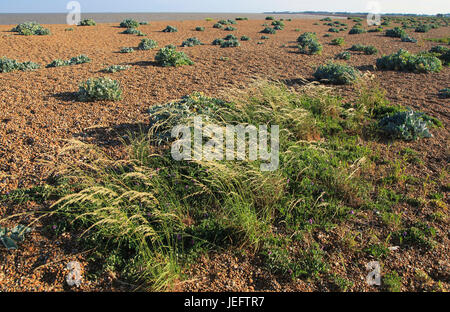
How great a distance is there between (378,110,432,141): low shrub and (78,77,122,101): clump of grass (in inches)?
237

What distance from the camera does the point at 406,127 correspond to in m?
5.32

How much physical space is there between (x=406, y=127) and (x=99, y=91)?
662 centimetres

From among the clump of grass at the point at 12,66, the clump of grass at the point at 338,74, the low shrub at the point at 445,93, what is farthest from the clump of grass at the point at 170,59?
the low shrub at the point at 445,93

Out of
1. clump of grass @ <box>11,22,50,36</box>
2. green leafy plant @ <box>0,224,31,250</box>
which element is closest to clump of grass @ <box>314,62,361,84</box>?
green leafy plant @ <box>0,224,31,250</box>

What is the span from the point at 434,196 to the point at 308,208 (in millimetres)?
1879

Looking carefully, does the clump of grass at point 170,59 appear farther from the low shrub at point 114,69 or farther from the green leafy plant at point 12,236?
the green leafy plant at point 12,236

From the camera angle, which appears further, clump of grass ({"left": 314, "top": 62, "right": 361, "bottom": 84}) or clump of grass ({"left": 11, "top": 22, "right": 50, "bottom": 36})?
clump of grass ({"left": 11, "top": 22, "right": 50, "bottom": 36})

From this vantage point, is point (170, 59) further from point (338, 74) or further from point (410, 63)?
point (410, 63)

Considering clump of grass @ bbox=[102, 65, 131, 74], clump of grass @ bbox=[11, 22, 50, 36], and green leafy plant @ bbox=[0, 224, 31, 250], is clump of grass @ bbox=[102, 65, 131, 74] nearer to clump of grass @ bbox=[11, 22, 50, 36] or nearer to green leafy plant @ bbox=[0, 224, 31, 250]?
green leafy plant @ bbox=[0, 224, 31, 250]

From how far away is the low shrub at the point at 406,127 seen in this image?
207 inches

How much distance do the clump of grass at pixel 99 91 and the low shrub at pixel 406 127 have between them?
6.01 metres

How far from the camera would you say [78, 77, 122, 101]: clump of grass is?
6.17 metres

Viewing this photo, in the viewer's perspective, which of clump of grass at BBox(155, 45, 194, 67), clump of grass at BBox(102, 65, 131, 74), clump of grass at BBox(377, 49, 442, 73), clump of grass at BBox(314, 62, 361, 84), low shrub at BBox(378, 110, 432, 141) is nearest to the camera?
low shrub at BBox(378, 110, 432, 141)

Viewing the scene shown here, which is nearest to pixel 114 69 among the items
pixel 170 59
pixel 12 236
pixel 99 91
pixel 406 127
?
pixel 170 59
